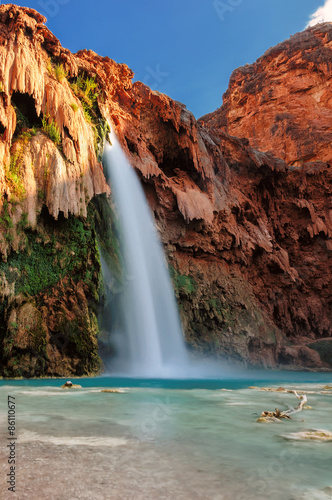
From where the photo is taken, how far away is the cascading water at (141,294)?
14969 mm

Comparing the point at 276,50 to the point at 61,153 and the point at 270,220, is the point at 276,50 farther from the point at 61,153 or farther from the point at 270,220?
the point at 61,153

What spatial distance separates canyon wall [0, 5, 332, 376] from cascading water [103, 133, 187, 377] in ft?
2.90

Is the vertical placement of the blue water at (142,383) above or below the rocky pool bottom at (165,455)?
below

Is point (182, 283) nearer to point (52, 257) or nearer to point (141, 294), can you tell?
point (141, 294)

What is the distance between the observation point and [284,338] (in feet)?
78.5

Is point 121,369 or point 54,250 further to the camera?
point 121,369

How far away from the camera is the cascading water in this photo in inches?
589

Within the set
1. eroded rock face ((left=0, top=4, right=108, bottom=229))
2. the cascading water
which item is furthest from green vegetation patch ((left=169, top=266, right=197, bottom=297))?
eroded rock face ((left=0, top=4, right=108, bottom=229))

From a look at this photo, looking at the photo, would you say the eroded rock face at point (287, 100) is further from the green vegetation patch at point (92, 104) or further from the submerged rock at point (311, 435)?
the submerged rock at point (311, 435)

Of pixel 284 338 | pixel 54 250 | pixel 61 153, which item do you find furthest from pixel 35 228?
pixel 284 338

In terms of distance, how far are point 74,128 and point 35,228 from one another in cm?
451

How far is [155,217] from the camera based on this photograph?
20.2 meters

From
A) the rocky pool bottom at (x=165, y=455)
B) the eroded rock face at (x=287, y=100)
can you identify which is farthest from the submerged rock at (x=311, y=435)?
the eroded rock face at (x=287, y=100)

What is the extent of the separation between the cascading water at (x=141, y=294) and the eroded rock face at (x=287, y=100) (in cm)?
2437
